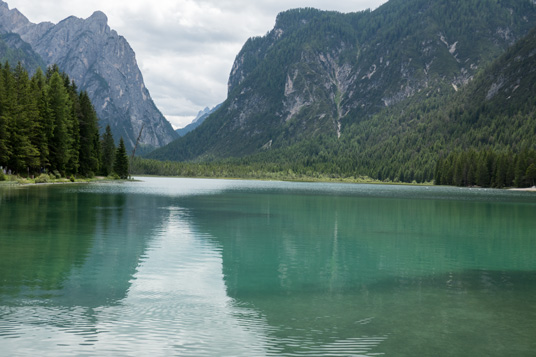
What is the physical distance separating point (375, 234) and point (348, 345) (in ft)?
85.5

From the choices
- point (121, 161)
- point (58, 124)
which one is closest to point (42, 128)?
point (58, 124)

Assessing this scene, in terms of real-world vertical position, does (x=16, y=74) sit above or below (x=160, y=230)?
above

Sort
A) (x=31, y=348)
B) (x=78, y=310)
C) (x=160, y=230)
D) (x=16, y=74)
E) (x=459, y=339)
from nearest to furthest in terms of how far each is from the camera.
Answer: (x=31, y=348)
(x=459, y=339)
(x=78, y=310)
(x=160, y=230)
(x=16, y=74)

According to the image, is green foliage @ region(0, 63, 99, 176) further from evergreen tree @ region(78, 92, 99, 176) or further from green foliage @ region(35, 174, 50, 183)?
green foliage @ region(35, 174, 50, 183)

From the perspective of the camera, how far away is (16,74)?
10956cm

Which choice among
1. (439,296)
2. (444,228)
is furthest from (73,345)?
(444,228)

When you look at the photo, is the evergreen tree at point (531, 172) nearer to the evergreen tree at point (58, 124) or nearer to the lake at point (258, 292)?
the lake at point (258, 292)

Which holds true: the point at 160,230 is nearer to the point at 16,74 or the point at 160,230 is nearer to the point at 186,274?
the point at 186,274

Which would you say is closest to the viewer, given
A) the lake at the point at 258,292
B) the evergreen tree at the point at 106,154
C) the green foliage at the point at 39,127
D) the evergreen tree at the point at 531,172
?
the lake at the point at 258,292

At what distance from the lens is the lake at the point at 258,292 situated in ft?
41.1

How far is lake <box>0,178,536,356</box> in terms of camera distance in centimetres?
1252

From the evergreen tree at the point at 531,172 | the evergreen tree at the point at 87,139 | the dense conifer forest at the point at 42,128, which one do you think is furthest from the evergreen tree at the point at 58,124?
the evergreen tree at the point at 531,172

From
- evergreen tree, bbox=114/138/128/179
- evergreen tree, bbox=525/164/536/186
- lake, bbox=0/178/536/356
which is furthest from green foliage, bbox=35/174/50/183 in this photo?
evergreen tree, bbox=525/164/536/186

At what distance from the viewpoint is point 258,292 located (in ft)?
59.5
